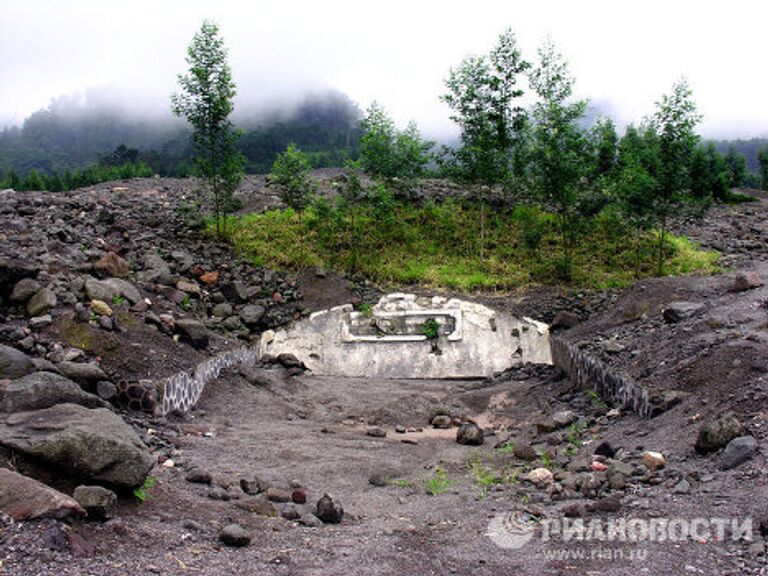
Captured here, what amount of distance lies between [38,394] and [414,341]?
8.54 meters

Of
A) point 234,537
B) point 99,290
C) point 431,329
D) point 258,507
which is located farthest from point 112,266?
point 234,537

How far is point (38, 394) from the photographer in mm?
5684

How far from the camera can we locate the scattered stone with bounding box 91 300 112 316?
30.7ft

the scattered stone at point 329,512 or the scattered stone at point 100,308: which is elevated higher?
the scattered stone at point 100,308

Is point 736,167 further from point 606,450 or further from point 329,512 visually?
point 329,512

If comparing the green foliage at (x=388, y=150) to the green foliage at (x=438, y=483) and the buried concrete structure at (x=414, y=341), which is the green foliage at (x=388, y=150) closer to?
the buried concrete structure at (x=414, y=341)

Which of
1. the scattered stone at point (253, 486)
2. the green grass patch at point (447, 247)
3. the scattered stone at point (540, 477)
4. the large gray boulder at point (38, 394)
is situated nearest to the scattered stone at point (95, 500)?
the scattered stone at point (253, 486)

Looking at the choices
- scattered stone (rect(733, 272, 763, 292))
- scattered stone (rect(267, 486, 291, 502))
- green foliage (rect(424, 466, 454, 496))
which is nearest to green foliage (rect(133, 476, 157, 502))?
scattered stone (rect(267, 486, 291, 502))

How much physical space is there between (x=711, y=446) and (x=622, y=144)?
19743 millimetres

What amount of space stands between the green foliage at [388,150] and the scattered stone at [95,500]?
13.3 meters

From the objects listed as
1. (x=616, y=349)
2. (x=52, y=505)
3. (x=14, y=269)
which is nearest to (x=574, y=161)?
(x=616, y=349)

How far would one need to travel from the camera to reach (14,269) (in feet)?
30.2

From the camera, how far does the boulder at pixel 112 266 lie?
11.7 m

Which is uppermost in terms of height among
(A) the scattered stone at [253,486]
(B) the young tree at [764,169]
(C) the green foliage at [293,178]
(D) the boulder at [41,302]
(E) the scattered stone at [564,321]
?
(B) the young tree at [764,169]
